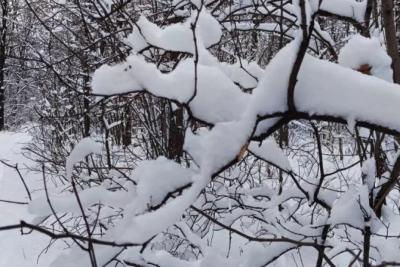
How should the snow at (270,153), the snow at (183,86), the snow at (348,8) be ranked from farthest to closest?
the snow at (348,8) → the snow at (270,153) → the snow at (183,86)

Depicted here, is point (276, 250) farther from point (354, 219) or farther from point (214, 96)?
point (214, 96)

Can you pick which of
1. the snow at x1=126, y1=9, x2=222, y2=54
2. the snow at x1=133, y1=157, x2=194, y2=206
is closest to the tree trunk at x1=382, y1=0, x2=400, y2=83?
the snow at x1=126, y1=9, x2=222, y2=54

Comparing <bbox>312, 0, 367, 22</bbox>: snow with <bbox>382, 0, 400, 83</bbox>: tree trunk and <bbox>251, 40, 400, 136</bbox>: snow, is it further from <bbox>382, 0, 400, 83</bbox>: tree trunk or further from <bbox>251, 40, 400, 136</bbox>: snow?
<bbox>251, 40, 400, 136</bbox>: snow

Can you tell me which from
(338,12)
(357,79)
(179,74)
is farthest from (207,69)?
(338,12)

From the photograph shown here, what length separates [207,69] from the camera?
1065 millimetres

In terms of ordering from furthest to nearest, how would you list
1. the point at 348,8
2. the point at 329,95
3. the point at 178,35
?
the point at 348,8, the point at 178,35, the point at 329,95

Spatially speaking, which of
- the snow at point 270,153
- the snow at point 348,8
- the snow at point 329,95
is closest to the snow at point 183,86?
the snow at point 329,95

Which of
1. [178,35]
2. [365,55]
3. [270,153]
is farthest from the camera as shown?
[270,153]

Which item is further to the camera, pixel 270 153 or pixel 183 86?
pixel 270 153

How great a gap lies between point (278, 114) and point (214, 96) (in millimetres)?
170

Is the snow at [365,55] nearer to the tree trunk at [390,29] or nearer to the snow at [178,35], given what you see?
the snow at [178,35]

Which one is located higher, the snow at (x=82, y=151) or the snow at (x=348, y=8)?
the snow at (x=348, y=8)

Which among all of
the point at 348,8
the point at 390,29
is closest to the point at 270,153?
the point at 390,29

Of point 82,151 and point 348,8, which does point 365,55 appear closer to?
point 82,151
